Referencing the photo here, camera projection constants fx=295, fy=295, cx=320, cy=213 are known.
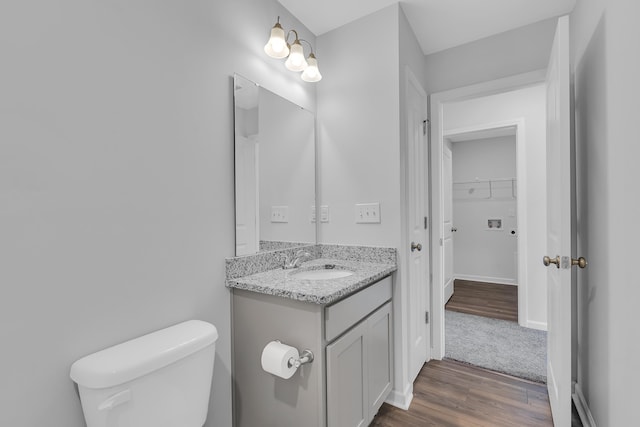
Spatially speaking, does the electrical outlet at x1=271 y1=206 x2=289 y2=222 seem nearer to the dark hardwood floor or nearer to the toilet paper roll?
the toilet paper roll

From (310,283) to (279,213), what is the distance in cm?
58

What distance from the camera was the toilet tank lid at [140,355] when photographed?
2.77 feet

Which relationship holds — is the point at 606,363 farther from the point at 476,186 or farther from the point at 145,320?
the point at 476,186

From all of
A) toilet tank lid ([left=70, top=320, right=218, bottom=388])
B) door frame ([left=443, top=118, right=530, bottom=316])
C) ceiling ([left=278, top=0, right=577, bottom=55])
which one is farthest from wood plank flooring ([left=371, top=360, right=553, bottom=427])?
ceiling ([left=278, top=0, right=577, bottom=55])

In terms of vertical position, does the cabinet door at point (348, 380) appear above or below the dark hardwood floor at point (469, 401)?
above

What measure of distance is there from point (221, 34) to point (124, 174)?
32.3 inches

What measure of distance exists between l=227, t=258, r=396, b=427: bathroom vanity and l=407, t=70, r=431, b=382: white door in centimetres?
52

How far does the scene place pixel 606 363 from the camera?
1295 millimetres

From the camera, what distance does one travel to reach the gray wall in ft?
6.64

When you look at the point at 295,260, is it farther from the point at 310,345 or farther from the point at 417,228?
the point at 417,228

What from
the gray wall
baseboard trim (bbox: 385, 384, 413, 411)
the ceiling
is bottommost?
baseboard trim (bbox: 385, 384, 413, 411)

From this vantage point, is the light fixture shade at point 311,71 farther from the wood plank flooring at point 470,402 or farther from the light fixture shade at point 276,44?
the wood plank flooring at point 470,402

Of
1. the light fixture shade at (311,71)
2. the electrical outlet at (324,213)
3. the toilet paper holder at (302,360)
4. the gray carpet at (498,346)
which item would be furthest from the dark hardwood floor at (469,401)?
the light fixture shade at (311,71)

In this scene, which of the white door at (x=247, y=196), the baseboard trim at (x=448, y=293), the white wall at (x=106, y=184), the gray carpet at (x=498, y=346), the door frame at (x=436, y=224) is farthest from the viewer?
the baseboard trim at (x=448, y=293)
